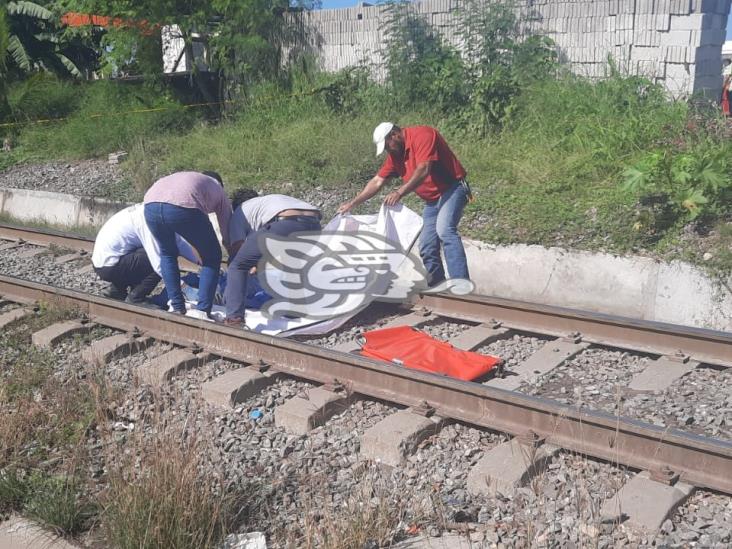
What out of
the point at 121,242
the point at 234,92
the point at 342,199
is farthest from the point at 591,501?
the point at 234,92

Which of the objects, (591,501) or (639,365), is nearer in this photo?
(591,501)

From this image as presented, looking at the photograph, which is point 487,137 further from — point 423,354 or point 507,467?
point 507,467

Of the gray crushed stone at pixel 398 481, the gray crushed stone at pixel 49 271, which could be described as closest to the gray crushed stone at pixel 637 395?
the gray crushed stone at pixel 398 481

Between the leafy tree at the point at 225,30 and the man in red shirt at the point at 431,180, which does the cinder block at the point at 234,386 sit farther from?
the leafy tree at the point at 225,30

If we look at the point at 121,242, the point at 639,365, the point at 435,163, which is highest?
the point at 435,163

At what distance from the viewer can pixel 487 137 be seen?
1212cm

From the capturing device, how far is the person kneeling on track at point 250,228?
23.1 feet

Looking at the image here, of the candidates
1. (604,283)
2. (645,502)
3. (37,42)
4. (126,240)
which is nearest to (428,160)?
(604,283)

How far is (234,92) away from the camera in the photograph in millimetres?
16734

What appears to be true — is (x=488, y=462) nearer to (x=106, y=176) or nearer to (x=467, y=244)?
(x=467, y=244)

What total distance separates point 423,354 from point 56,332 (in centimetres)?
304

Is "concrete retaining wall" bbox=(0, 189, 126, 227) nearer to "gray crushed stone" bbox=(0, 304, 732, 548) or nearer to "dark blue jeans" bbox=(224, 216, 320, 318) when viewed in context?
"dark blue jeans" bbox=(224, 216, 320, 318)

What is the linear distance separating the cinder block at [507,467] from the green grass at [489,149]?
372 centimetres

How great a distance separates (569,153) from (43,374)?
23.3ft
